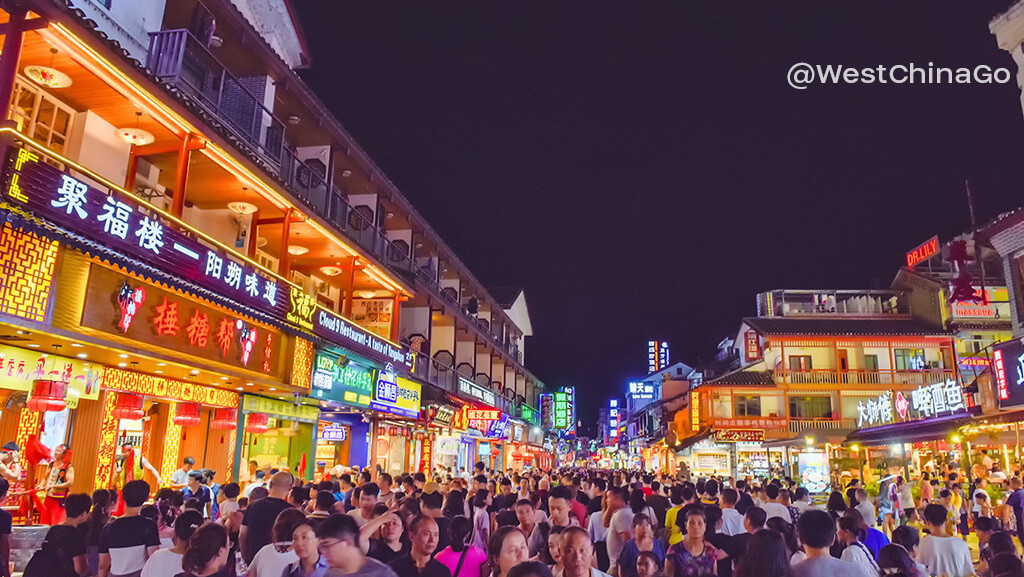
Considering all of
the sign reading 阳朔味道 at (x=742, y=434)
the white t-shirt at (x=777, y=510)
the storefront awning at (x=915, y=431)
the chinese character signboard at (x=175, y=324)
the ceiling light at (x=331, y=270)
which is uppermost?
the ceiling light at (x=331, y=270)

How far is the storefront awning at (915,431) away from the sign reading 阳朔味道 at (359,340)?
1524cm

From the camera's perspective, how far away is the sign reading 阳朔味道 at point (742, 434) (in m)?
40.5

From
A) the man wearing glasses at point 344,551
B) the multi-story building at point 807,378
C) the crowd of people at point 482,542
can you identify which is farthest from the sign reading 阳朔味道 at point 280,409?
the multi-story building at point 807,378

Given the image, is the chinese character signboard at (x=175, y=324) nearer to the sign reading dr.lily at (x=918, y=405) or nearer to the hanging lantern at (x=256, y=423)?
the hanging lantern at (x=256, y=423)

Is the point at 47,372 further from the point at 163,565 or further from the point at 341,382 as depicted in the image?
the point at 341,382

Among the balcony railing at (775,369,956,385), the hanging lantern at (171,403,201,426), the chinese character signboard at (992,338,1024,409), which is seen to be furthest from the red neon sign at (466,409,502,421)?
the balcony railing at (775,369,956,385)

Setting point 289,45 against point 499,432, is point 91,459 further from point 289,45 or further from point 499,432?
point 499,432

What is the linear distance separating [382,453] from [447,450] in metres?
7.52

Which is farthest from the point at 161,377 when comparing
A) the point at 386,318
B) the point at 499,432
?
the point at 499,432

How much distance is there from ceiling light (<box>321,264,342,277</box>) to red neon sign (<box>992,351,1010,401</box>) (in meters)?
17.1

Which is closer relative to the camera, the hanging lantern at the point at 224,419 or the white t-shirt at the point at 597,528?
the white t-shirt at the point at 597,528

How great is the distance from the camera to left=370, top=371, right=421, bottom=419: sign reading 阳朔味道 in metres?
20.9

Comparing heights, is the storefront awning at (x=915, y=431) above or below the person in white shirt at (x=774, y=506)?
above

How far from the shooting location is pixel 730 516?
8.73m
